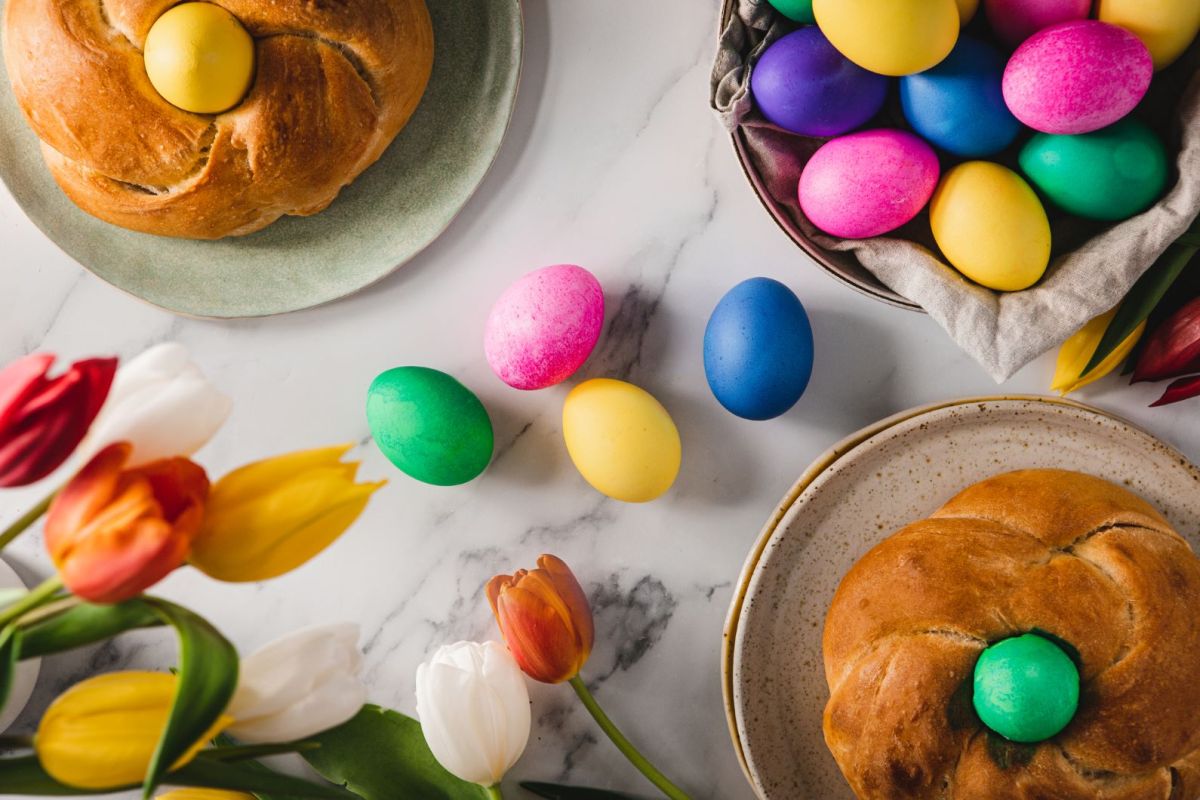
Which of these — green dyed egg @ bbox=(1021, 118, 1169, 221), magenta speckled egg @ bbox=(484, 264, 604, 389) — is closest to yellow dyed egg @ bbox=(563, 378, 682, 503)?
magenta speckled egg @ bbox=(484, 264, 604, 389)

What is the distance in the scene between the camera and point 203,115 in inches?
31.8

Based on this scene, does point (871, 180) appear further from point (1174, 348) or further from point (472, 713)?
point (472, 713)

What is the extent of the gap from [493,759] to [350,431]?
0.36 metres

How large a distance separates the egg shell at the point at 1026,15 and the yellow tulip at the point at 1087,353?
0.88 feet

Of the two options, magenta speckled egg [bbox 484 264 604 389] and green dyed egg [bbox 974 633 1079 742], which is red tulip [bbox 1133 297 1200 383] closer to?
green dyed egg [bbox 974 633 1079 742]

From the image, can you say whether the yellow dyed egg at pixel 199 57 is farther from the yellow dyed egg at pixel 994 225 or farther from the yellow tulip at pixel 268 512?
the yellow dyed egg at pixel 994 225

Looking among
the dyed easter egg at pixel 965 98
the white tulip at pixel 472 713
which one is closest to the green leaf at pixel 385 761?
the white tulip at pixel 472 713

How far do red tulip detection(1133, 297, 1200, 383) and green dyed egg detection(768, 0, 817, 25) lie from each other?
43 cm

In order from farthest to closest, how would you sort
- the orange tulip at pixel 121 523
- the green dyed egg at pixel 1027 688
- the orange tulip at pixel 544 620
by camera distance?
the orange tulip at pixel 544 620 < the green dyed egg at pixel 1027 688 < the orange tulip at pixel 121 523

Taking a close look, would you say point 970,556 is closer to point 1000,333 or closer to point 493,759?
point 1000,333

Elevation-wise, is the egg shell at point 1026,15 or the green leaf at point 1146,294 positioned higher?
the egg shell at point 1026,15

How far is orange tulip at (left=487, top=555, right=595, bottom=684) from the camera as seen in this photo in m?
0.86

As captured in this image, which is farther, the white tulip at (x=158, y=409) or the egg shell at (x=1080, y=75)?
the egg shell at (x=1080, y=75)

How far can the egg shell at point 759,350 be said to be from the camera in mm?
869
